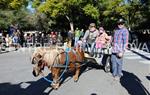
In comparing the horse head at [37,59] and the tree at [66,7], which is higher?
the tree at [66,7]

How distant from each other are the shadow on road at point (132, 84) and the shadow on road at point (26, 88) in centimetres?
214

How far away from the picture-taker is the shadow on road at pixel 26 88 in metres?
10.2

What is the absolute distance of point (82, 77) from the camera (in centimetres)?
1301

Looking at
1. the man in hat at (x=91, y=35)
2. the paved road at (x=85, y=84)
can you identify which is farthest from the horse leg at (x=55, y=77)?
the man in hat at (x=91, y=35)

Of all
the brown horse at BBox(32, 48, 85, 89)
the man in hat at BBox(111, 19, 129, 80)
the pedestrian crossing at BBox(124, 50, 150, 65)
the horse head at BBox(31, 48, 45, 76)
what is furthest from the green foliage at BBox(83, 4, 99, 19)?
the horse head at BBox(31, 48, 45, 76)

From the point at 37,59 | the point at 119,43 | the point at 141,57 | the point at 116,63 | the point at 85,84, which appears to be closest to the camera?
the point at 37,59

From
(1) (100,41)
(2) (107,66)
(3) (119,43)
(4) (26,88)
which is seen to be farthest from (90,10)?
(4) (26,88)

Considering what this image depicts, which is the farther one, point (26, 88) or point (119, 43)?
point (119, 43)

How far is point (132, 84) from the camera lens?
11.6 m

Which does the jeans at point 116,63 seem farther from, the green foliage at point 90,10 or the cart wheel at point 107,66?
the green foliage at point 90,10

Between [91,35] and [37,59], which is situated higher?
[91,35]

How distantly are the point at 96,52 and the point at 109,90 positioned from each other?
5602 millimetres

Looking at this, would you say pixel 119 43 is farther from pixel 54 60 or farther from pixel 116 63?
pixel 54 60

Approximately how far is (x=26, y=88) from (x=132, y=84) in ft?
10.0
